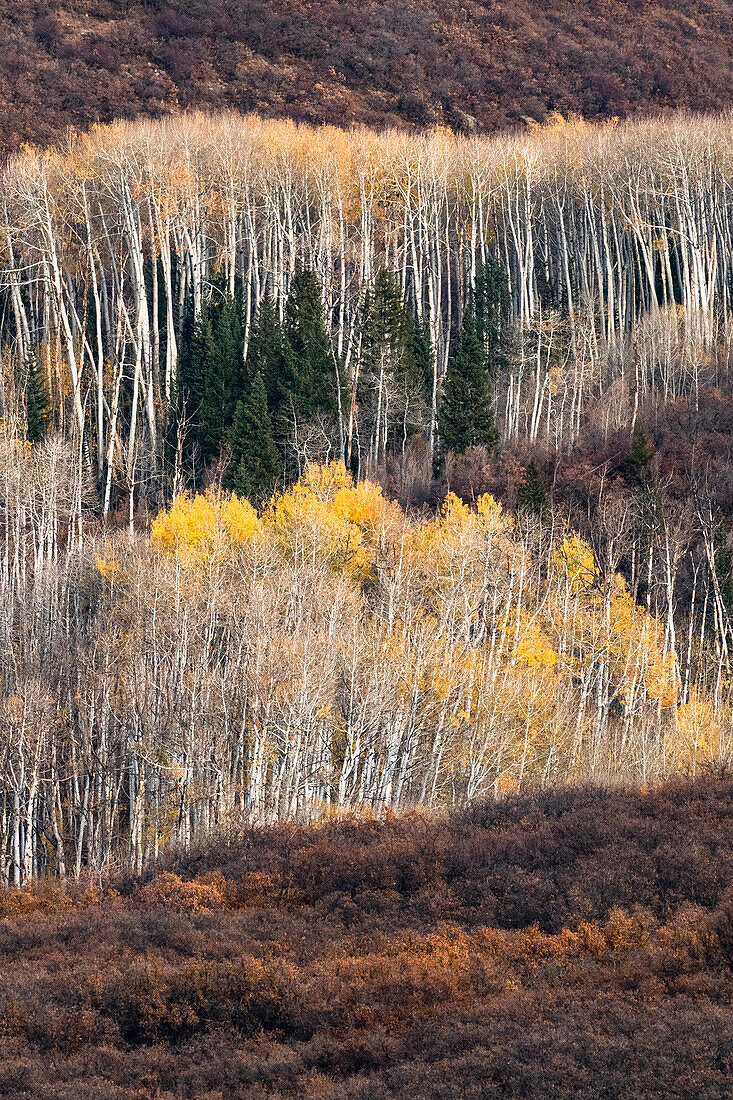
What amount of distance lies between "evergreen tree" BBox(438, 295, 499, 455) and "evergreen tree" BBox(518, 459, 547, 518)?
22.5 ft

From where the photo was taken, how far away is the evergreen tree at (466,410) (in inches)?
2298

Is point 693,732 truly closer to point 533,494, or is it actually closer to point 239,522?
point 533,494

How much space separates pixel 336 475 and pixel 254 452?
6.36m

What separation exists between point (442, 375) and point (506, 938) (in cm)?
5002

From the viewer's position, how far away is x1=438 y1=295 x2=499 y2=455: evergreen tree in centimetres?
5838

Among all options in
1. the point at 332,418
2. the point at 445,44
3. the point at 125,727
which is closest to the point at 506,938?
the point at 125,727

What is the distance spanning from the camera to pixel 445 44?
10444 cm

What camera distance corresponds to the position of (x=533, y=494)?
50.4 m

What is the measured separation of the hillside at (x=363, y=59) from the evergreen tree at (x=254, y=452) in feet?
139

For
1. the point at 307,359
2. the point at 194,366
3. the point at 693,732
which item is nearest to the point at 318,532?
the point at 693,732

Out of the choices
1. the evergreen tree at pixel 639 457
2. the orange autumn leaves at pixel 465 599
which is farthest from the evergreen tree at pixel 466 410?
the orange autumn leaves at pixel 465 599

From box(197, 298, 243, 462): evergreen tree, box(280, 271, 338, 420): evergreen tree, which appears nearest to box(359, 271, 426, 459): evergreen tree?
box(280, 271, 338, 420): evergreen tree

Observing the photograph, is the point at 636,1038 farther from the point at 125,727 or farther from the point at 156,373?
the point at 156,373

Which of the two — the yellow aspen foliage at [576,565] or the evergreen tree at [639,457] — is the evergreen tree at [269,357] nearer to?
the evergreen tree at [639,457]
